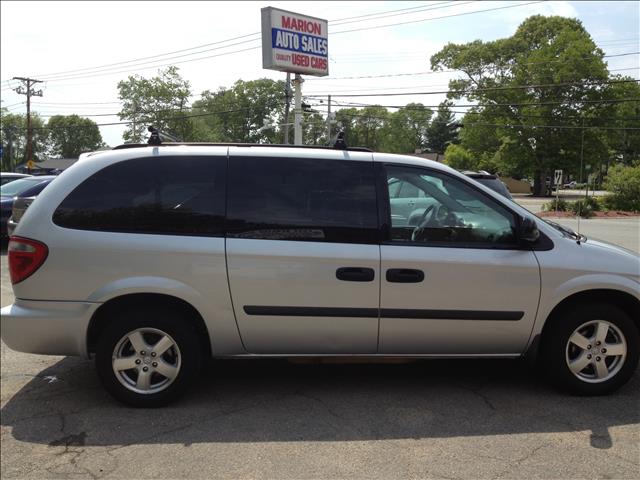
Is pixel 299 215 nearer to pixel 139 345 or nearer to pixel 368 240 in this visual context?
pixel 368 240

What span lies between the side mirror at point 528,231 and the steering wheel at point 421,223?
603 mm

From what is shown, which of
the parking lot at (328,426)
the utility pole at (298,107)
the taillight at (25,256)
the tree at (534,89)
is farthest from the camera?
the tree at (534,89)

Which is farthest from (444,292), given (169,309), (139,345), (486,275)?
(139,345)

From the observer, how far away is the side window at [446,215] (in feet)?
11.9

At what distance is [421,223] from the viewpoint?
145 inches

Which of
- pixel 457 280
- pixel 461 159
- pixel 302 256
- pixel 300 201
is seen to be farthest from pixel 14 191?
pixel 461 159

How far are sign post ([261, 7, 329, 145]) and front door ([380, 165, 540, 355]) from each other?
61.3ft

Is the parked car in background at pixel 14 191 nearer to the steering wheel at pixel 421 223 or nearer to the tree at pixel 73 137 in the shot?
the steering wheel at pixel 421 223

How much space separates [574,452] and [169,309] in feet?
8.64

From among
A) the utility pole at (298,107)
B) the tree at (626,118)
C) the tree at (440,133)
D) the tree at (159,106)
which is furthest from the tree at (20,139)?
the tree at (626,118)

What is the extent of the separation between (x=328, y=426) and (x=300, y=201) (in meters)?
1.47

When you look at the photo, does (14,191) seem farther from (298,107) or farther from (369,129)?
(369,129)

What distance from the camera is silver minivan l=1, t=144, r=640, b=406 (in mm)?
3467

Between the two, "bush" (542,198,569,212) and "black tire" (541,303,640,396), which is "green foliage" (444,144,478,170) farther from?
"black tire" (541,303,640,396)
